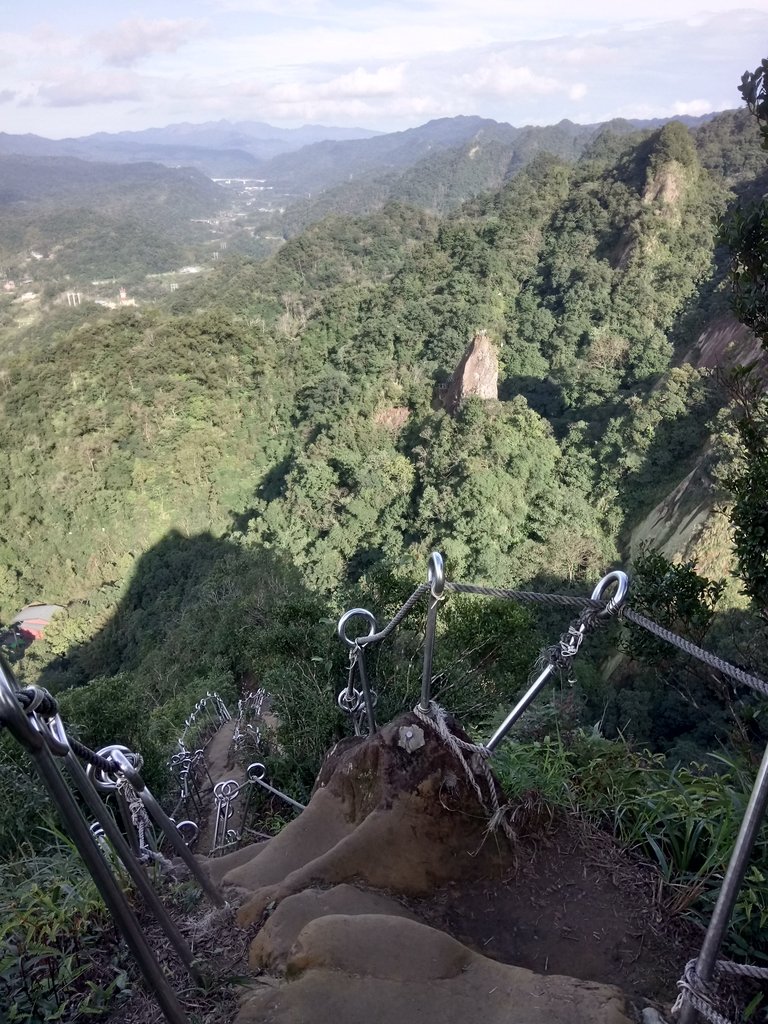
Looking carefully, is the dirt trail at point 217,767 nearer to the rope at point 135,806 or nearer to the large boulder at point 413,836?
the rope at point 135,806

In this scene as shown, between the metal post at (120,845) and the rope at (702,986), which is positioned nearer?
the metal post at (120,845)

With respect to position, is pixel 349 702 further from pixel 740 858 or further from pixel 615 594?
pixel 740 858

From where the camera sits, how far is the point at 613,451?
21.2 metres

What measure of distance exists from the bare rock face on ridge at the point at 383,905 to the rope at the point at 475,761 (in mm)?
24

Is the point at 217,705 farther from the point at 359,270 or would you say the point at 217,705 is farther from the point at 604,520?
the point at 359,270

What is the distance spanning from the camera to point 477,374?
77.7ft

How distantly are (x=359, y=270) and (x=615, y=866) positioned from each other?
47747mm

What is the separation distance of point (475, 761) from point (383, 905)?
0.53 metres

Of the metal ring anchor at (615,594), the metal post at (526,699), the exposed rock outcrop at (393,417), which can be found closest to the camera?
the metal ring anchor at (615,594)

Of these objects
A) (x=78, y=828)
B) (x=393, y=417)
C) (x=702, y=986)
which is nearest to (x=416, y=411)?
(x=393, y=417)

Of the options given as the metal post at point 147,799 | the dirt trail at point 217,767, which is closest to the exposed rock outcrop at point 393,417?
the dirt trail at point 217,767

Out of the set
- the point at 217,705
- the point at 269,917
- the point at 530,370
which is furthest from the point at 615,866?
the point at 530,370

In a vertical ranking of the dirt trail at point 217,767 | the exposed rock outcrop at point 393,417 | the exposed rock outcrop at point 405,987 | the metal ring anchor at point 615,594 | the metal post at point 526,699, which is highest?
the metal ring anchor at point 615,594

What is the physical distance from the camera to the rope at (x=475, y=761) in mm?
2264
